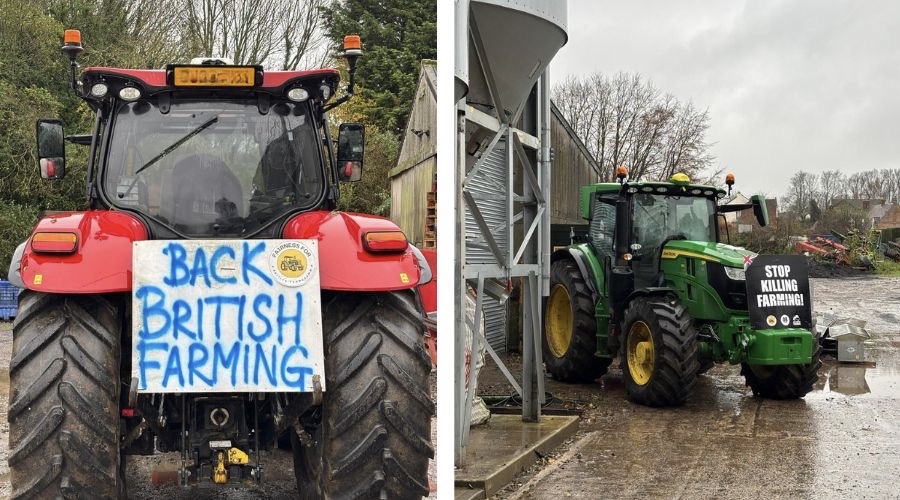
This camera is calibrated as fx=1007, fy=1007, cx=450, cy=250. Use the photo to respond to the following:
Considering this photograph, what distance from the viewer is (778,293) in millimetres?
8977

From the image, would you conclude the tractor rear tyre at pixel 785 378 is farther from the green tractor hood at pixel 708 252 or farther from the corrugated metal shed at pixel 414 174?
the corrugated metal shed at pixel 414 174

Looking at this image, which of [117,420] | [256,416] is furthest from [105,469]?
[256,416]

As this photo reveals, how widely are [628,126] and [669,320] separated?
18.4 metres

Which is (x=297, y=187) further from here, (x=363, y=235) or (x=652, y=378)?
(x=652, y=378)

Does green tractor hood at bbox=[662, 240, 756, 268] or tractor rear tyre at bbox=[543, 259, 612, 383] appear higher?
green tractor hood at bbox=[662, 240, 756, 268]

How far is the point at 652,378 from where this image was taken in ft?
28.7

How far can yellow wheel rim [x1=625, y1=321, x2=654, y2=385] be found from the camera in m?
9.18

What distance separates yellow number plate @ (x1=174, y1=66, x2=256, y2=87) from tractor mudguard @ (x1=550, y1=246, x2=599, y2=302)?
22.0ft

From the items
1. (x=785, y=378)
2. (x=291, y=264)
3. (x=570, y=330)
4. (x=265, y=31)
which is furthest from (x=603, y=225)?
(x=291, y=264)

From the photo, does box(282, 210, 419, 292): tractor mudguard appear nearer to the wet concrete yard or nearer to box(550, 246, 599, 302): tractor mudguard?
the wet concrete yard

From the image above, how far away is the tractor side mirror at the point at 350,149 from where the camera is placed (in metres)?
4.99

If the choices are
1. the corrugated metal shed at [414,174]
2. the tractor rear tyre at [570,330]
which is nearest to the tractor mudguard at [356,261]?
the corrugated metal shed at [414,174]

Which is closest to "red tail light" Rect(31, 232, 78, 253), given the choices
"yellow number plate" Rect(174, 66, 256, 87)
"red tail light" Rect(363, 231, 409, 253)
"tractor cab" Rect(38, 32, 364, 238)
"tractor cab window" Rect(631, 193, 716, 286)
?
"tractor cab" Rect(38, 32, 364, 238)

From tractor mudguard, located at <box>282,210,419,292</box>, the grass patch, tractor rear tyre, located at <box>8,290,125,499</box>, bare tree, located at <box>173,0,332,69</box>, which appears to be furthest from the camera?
the grass patch
